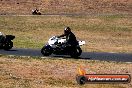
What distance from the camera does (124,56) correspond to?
29375 millimetres

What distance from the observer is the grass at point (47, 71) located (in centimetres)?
1842

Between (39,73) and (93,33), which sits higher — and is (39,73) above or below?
above

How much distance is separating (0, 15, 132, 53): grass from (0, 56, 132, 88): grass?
1685cm

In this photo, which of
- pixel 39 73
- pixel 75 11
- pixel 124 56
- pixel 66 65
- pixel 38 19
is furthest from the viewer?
pixel 75 11

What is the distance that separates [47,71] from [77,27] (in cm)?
3190

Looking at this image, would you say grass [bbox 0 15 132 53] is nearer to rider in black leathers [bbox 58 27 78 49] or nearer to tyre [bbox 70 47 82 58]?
tyre [bbox 70 47 82 58]

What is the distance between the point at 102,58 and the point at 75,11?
3880cm

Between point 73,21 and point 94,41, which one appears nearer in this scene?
point 94,41

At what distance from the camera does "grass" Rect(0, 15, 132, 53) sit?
45938 mm

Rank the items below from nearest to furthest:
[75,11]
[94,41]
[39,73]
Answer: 1. [39,73]
2. [94,41]
3. [75,11]

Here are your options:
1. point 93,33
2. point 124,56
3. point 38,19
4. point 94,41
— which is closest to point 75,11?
point 38,19

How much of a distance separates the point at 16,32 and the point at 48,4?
22194 mm

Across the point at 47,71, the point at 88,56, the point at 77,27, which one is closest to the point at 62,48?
the point at 88,56

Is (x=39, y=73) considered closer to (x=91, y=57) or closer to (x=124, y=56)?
(x=91, y=57)
